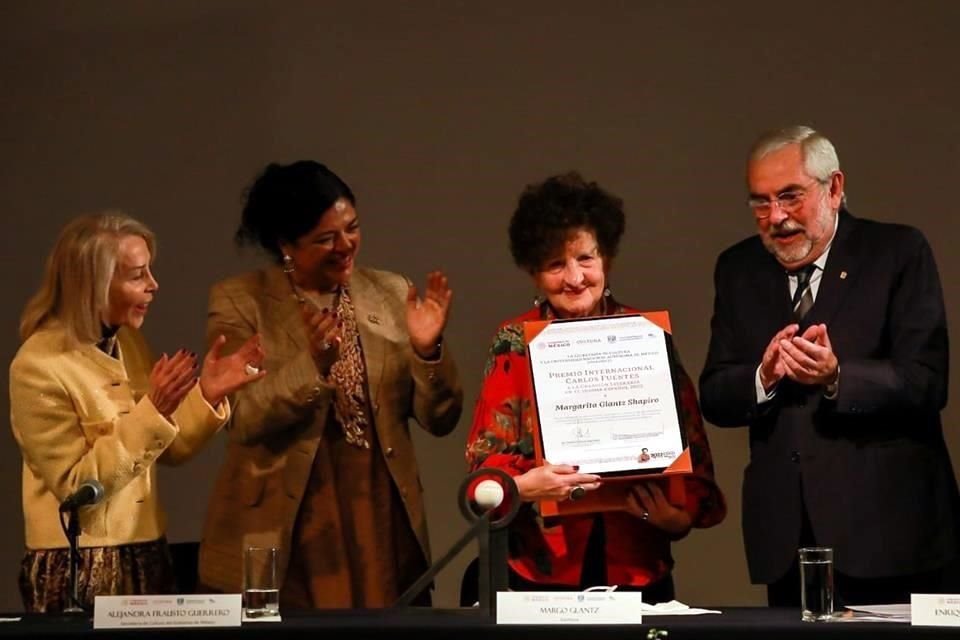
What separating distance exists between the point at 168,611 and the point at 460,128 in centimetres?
248

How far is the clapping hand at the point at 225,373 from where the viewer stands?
13.2 feet

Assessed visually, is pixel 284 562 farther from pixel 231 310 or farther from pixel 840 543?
pixel 840 543

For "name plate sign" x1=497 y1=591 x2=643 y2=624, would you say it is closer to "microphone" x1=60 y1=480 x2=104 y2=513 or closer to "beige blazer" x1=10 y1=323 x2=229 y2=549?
"microphone" x1=60 y1=480 x2=104 y2=513

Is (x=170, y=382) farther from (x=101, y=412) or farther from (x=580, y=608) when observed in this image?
(x=580, y=608)

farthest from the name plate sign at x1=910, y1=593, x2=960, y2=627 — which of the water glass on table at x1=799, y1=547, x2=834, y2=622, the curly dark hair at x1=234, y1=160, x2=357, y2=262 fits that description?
the curly dark hair at x1=234, y1=160, x2=357, y2=262

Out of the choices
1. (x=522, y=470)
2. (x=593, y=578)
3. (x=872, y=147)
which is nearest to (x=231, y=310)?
Result: (x=522, y=470)

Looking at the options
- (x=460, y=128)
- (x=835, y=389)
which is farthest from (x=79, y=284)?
(x=835, y=389)

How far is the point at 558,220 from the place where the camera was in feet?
13.2

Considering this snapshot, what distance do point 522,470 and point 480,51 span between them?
1889 millimetres

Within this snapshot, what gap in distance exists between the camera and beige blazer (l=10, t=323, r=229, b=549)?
3.78 m

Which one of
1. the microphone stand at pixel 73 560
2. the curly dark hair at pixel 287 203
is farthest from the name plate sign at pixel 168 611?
the curly dark hair at pixel 287 203

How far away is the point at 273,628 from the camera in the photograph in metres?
3.01

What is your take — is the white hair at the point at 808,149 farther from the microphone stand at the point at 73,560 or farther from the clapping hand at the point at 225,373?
the microphone stand at the point at 73,560

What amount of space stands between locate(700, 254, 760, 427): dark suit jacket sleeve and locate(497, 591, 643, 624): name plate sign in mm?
842
